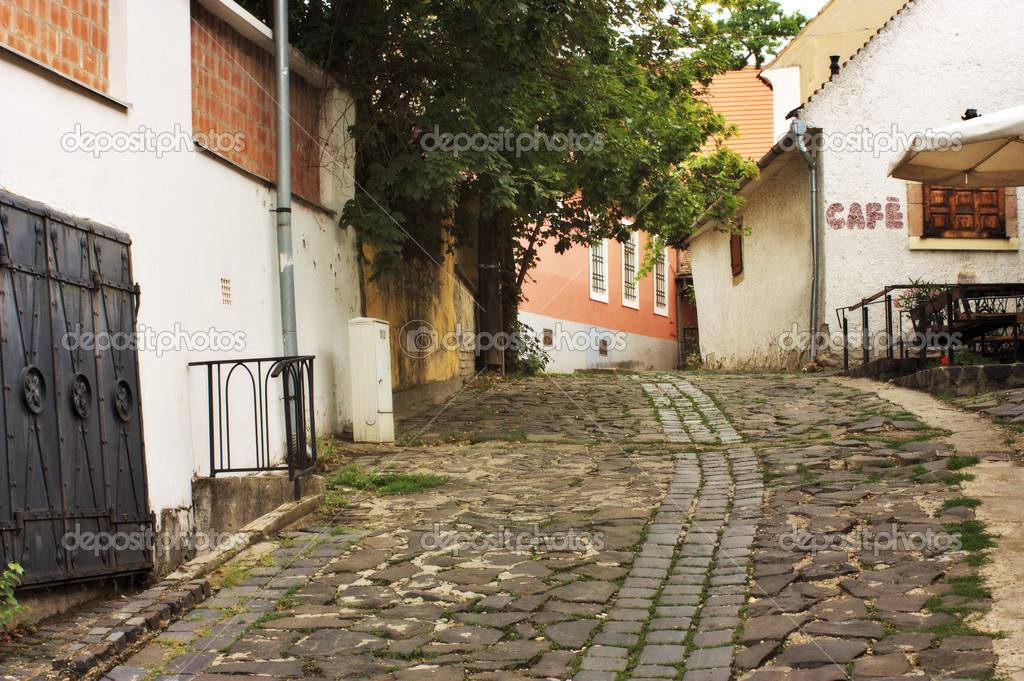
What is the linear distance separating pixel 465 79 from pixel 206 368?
4821 mm

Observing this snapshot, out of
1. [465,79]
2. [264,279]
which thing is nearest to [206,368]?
[264,279]

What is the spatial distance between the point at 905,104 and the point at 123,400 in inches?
547

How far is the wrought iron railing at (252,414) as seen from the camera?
7.36 m

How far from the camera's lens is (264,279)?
908 cm

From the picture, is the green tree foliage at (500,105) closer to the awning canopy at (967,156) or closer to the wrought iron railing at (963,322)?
the awning canopy at (967,156)

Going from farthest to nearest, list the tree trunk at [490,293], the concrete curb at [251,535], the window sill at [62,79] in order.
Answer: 1. the tree trunk at [490,293]
2. the concrete curb at [251,535]
3. the window sill at [62,79]

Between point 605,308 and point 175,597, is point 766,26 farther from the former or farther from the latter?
point 175,597

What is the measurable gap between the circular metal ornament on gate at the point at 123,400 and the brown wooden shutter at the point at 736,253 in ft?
54.1

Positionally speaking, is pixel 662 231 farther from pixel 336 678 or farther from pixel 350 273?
pixel 336 678

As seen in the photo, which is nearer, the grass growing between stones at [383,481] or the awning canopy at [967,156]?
the grass growing between stones at [383,481]

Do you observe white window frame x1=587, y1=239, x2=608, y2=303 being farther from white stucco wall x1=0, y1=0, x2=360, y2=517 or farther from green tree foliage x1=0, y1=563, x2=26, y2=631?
green tree foliage x1=0, y1=563, x2=26, y2=631

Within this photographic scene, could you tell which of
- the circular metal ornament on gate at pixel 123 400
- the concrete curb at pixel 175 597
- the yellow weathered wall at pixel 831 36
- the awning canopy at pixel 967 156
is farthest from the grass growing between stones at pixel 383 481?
the yellow weathered wall at pixel 831 36

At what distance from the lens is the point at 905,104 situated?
16078 mm

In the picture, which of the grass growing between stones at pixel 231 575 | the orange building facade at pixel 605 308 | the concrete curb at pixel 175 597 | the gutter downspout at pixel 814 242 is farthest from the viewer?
the orange building facade at pixel 605 308
